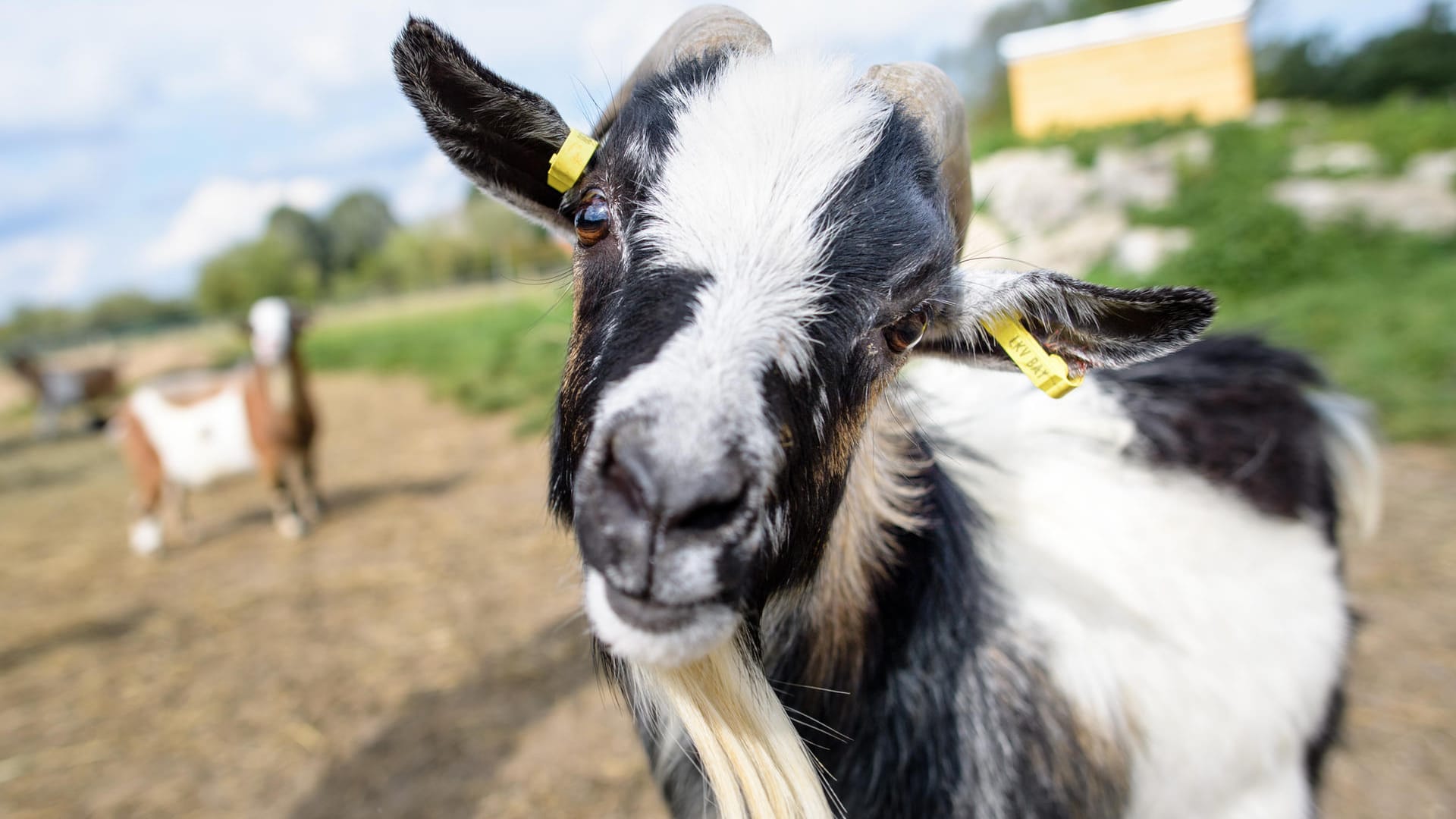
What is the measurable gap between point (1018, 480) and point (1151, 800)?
96cm

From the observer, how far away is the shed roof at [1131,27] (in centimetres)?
1586

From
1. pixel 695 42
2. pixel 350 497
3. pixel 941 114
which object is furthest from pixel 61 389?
pixel 941 114

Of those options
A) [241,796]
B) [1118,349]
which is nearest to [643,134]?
[1118,349]

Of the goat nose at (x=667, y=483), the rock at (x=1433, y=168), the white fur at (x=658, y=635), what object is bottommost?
the rock at (x=1433, y=168)

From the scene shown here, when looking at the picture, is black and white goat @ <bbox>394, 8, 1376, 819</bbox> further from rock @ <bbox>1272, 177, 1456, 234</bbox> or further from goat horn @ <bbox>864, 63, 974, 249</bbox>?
rock @ <bbox>1272, 177, 1456, 234</bbox>

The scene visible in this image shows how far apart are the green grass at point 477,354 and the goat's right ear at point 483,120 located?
317mm

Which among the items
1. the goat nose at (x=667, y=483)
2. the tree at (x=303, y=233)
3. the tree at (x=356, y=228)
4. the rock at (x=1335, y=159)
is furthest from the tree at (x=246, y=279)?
the goat nose at (x=667, y=483)

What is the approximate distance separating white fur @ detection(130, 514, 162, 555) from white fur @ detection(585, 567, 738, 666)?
7.57 metres

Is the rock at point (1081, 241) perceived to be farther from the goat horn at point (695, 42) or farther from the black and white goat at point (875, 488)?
the goat horn at point (695, 42)

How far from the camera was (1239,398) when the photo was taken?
285cm

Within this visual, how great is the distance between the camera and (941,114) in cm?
196

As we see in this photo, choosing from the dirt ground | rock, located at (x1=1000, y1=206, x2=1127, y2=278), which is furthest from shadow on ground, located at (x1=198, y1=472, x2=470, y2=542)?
rock, located at (x1=1000, y1=206, x2=1127, y2=278)

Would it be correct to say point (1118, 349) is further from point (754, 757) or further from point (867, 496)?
point (754, 757)

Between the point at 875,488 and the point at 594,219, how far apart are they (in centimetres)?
Answer: 95
